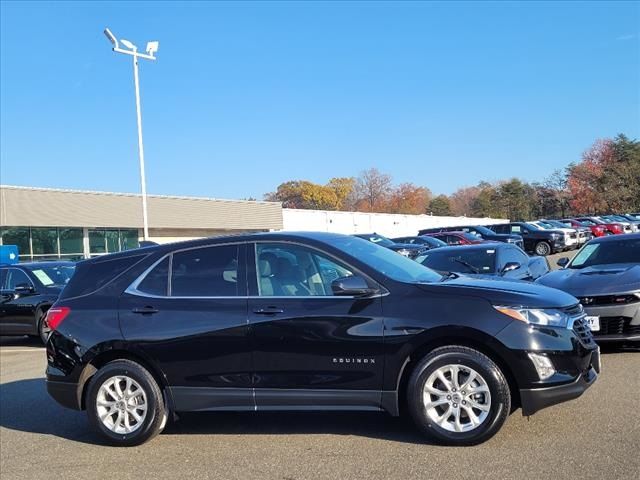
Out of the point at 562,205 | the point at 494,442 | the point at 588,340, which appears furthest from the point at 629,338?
the point at 562,205

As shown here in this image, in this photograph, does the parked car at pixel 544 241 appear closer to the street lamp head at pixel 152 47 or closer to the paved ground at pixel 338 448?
the street lamp head at pixel 152 47

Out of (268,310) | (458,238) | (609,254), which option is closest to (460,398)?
(268,310)

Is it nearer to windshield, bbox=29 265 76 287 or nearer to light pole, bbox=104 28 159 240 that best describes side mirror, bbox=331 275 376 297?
windshield, bbox=29 265 76 287

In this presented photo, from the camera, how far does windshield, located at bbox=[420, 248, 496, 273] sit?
400 inches

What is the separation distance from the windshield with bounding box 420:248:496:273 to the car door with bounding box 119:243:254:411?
17.7ft

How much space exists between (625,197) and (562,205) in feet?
41.4

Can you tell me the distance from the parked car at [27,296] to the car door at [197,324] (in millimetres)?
7282

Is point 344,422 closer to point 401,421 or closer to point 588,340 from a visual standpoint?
point 401,421

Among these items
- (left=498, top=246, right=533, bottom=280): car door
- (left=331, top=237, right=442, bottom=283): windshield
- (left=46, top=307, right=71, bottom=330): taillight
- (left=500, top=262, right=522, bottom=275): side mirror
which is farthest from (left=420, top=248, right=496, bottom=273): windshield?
(left=46, top=307, right=71, bottom=330): taillight

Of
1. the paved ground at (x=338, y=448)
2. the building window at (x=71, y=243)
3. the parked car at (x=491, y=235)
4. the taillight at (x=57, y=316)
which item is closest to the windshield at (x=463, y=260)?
the paved ground at (x=338, y=448)

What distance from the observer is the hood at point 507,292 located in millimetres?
4730

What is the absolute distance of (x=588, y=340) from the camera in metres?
4.92

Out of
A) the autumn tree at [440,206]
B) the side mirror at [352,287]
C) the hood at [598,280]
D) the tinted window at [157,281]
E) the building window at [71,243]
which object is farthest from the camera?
the autumn tree at [440,206]

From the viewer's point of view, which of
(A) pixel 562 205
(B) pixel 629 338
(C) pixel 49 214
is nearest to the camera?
(B) pixel 629 338
